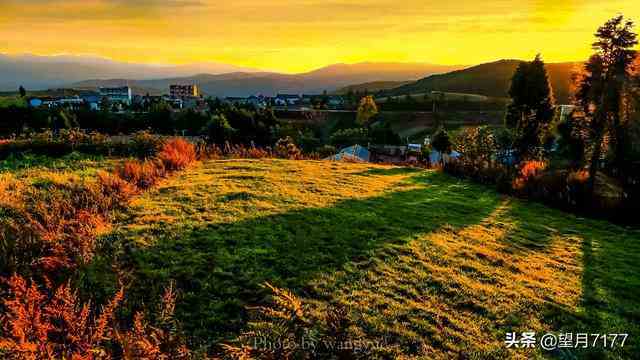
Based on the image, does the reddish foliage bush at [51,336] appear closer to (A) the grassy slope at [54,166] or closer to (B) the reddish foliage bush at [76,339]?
(B) the reddish foliage bush at [76,339]

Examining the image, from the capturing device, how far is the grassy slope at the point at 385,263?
5.85 meters

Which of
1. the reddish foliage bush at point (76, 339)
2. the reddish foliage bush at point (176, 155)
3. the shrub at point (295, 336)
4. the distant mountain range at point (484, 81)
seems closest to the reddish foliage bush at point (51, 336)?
the reddish foliage bush at point (76, 339)

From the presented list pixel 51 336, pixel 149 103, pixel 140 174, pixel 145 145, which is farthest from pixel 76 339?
pixel 149 103

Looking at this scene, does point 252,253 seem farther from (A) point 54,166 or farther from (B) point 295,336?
(A) point 54,166

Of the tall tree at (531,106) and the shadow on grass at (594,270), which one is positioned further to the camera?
the tall tree at (531,106)

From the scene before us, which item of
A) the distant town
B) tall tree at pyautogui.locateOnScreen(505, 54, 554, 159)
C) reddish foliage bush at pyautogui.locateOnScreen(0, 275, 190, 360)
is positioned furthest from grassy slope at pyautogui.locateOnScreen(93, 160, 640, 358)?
the distant town

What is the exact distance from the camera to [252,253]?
737 centimetres

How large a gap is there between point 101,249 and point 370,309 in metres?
4.55

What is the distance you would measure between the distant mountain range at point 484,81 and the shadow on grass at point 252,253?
14729 centimetres

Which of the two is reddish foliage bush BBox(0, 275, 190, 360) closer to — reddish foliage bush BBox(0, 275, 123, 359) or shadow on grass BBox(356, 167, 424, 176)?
reddish foliage bush BBox(0, 275, 123, 359)

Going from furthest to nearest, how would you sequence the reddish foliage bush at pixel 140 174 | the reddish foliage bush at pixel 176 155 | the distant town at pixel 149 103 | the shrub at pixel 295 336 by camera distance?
the distant town at pixel 149 103
the reddish foliage bush at pixel 176 155
the reddish foliage bush at pixel 140 174
the shrub at pixel 295 336

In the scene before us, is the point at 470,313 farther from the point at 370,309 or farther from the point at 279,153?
the point at 279,153

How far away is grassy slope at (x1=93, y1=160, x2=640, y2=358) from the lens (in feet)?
19.2

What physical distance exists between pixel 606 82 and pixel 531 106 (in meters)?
14.5
